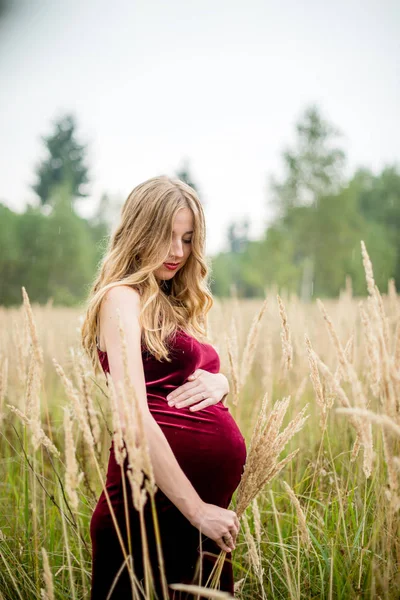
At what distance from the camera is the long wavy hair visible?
153cm

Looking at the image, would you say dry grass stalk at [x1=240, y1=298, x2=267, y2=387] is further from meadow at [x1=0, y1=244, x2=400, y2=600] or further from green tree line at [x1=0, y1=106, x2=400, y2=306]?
green tree line at [x1=0, y1=106, x2=400, y2=306]

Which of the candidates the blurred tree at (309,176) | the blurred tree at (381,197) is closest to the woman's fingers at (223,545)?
the blurred tree at (309,176)

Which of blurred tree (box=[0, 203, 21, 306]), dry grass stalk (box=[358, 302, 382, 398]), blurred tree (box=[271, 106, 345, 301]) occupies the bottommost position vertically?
dry grass stalk (box=[358, 302, 382, 398])

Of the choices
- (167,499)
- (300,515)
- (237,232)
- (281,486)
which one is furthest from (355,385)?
(237,232)

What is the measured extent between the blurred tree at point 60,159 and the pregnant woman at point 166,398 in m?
34.2

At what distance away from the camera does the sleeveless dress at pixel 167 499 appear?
1.31m

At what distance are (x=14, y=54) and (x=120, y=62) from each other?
10.1 meters

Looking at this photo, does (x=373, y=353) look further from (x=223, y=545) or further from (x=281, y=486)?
(x=281, y=486)

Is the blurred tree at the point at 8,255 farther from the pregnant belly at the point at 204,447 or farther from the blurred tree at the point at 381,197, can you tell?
the blurred tree at the point at 381,197

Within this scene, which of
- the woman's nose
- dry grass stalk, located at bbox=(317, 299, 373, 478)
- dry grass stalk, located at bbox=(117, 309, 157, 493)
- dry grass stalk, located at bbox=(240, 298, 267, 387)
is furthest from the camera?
dry grass stalk, located at bbox=(240, 298, 267, 387)

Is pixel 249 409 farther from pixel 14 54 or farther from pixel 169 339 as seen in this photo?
pixel 14 54

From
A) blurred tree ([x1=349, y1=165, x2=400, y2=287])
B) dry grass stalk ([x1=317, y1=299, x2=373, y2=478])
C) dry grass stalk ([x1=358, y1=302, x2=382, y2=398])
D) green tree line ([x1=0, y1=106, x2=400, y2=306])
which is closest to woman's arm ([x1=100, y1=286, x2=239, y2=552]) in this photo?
dry grass stalk ([x1=317, y1=299, x2=373, y2=478])

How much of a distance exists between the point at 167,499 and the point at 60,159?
Result: 1427 inches

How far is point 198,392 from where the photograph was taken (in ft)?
4.89
